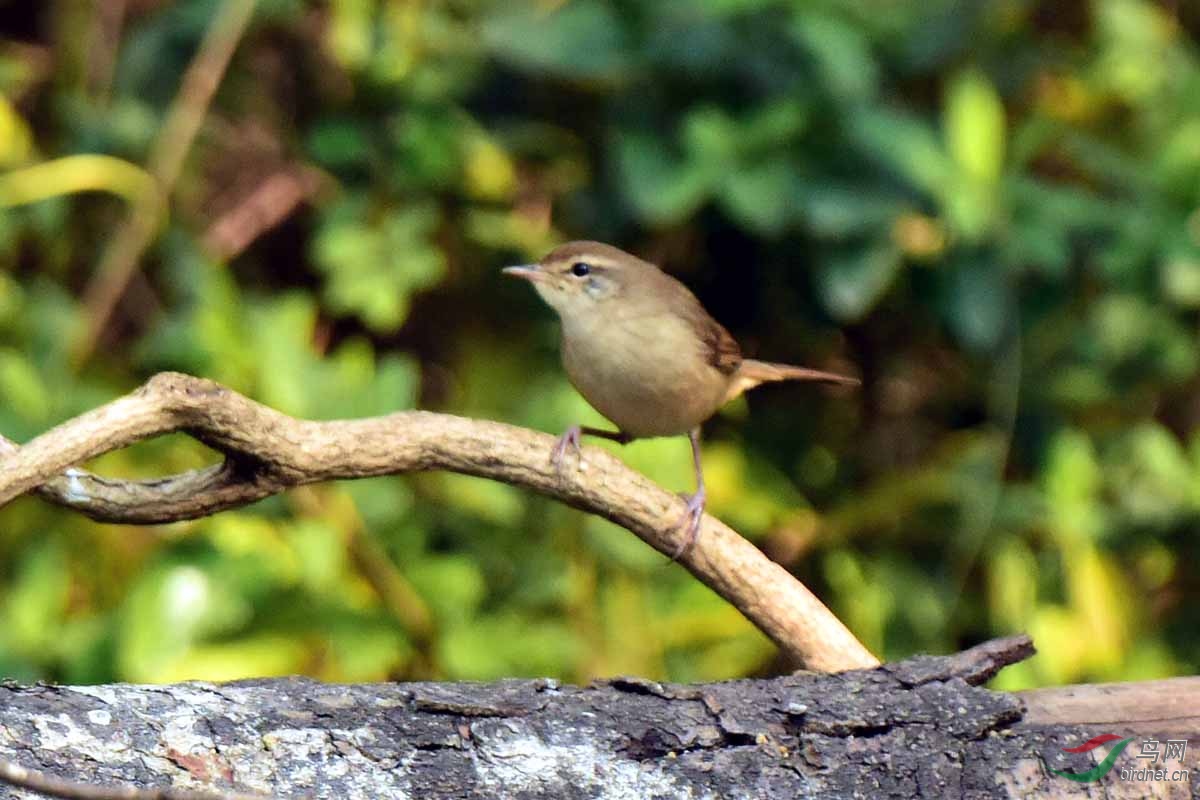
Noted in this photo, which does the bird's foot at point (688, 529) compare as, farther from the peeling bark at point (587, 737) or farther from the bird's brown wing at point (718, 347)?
the bird's brown wing at point (718, 347)

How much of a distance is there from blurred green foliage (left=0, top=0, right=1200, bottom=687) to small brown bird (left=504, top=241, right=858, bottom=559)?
0.37 meters

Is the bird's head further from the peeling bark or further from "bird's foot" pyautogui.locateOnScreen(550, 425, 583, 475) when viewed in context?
the peeling bark

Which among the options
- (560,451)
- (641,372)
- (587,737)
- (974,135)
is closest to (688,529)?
(560,451)

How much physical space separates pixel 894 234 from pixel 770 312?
55 cm

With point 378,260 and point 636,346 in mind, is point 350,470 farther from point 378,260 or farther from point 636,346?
point 378,260

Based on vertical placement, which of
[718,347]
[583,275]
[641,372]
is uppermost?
[583,275]

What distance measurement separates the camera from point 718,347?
338 centimetres

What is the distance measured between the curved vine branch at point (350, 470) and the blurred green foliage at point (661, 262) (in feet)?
3.96

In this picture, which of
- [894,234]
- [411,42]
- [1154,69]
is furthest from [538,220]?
[1154,69]

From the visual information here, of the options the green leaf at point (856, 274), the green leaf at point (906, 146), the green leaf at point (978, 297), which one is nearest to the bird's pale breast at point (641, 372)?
the green leaf at point (856, 274)

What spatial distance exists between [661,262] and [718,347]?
3.68 feet

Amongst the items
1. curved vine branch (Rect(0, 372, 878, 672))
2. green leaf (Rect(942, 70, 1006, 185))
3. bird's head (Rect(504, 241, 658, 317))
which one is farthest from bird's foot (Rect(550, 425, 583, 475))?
green leaf (Rect(942, 70, 1006, 185))

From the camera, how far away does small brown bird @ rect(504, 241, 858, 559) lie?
10.2ft

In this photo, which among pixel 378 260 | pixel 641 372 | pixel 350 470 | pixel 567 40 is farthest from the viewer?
pixel 378 260
